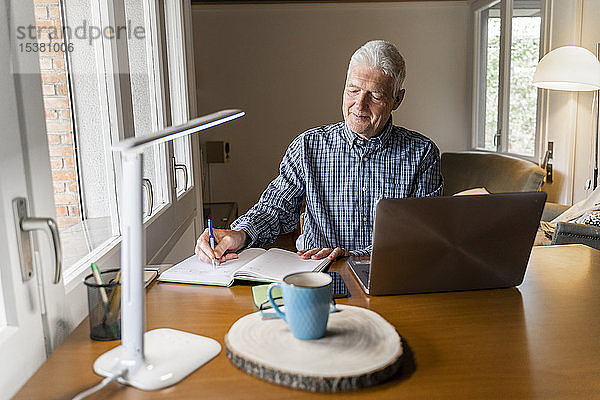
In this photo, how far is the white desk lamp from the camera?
76 cm

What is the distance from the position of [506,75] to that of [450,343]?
436cm

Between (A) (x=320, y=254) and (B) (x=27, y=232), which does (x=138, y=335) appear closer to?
(B) (x=27, y=232)

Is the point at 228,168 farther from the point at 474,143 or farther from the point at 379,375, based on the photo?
the point at 379,375

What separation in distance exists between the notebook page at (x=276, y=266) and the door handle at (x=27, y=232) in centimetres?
45

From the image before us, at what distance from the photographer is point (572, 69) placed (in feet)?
11.4

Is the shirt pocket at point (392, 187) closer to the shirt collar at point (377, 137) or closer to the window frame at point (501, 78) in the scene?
the shirt collar at point (377, 137)

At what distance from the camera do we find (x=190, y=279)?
50.7 inches

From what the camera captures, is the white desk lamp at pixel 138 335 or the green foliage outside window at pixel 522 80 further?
the green foliage outside window at pixel 522 80

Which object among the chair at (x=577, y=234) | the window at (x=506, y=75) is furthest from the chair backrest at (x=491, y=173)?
the chair at (x=577, y=234)

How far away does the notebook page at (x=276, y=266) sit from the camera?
1.28 metres

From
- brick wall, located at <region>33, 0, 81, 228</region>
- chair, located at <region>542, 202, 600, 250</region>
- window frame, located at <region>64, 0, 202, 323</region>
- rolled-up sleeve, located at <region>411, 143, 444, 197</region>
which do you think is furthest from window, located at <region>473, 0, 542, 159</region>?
brick wall, located at <region>33, 0, 81, 228</region>

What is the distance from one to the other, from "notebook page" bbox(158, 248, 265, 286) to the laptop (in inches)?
13.3

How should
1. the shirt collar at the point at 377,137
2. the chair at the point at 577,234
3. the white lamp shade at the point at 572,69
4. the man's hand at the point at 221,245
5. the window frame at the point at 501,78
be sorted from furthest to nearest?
the window frame at the point at 501,78
the white lamp shade at the point at 572,69
the chair at the point at 577,234
the shirt collar at the point at 377,137
the man's hand at the point at 221,245

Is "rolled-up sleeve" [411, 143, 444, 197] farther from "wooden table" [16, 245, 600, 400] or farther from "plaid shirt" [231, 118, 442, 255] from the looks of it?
"wooden table" [16, 245, 600, 400]
